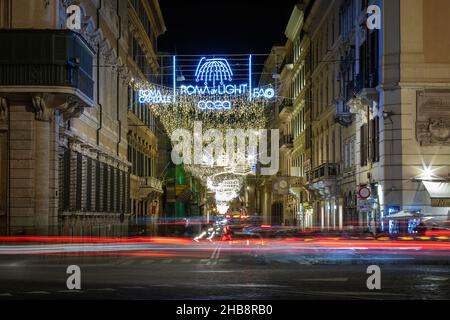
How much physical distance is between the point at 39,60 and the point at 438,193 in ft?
53.3

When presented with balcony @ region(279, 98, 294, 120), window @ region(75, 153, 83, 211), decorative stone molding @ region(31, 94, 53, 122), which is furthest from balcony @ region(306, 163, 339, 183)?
decorative stone molding @ region(31, 94, 53, 122)

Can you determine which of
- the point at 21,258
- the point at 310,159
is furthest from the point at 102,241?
the point at 310,159

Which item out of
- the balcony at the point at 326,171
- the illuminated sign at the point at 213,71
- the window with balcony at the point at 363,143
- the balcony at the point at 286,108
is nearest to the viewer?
the illuminated sign at the point at 213,71

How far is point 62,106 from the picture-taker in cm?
3048

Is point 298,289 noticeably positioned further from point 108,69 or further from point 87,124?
point 108,69

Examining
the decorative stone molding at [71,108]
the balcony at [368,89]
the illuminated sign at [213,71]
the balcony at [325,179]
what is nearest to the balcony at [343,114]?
the balcony at [325,179]

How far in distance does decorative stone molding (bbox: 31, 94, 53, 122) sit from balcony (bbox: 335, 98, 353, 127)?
1964 cm

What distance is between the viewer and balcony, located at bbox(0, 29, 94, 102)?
2891 centimetres

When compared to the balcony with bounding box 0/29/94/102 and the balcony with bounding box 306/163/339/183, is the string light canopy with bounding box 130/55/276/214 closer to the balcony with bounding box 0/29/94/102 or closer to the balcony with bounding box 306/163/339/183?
the balcony with bounding box 306/163/339/183

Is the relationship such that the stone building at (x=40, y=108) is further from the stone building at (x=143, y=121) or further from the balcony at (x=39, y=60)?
the stone building at (x=143, y=121)

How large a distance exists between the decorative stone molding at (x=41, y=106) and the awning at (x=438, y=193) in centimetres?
1516

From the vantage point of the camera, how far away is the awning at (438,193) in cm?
3444

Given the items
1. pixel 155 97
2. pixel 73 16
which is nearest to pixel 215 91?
pixel 155 97
